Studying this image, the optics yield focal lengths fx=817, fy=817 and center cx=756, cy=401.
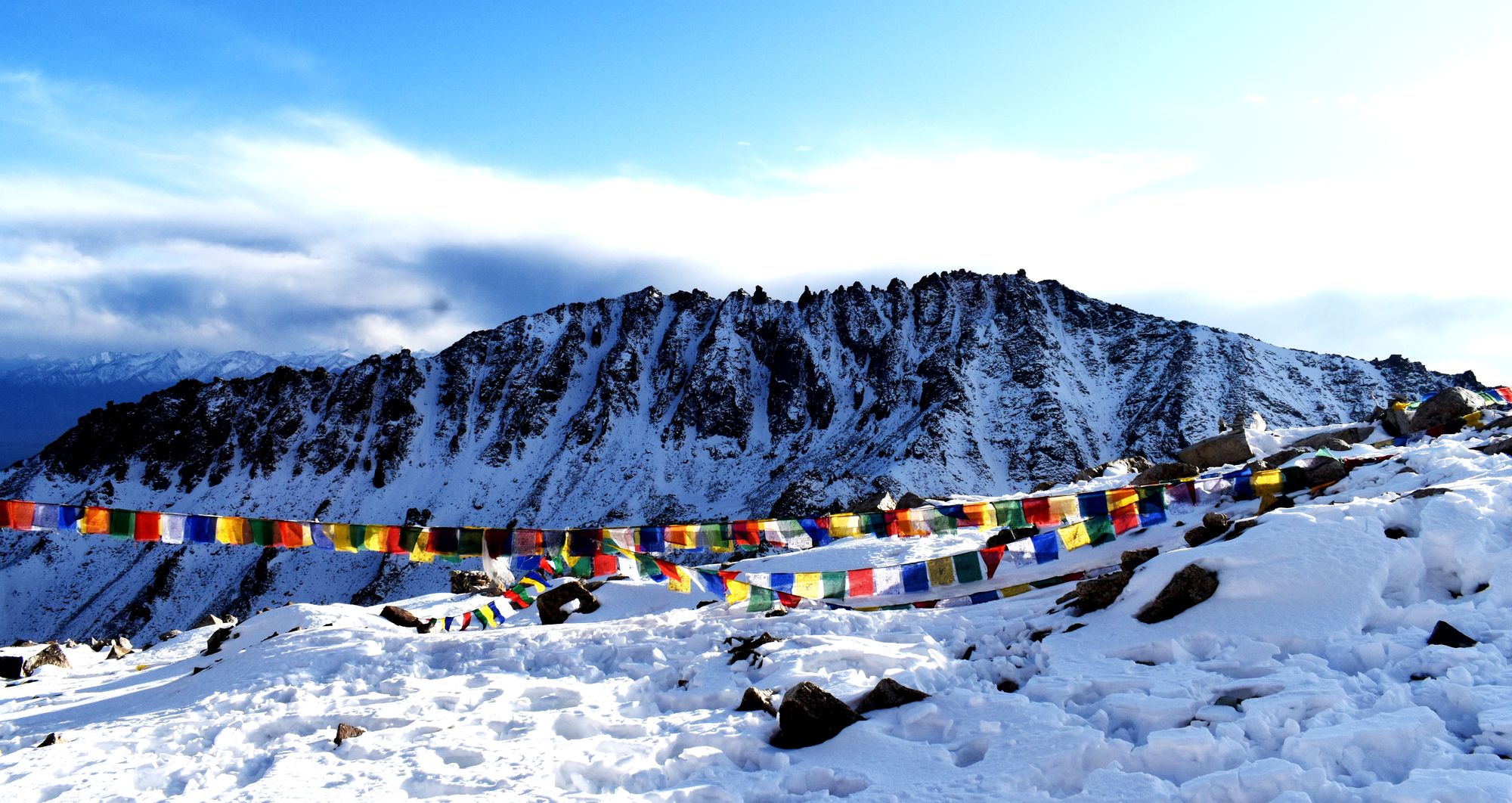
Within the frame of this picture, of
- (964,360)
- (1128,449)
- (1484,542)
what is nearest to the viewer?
(1484,542)

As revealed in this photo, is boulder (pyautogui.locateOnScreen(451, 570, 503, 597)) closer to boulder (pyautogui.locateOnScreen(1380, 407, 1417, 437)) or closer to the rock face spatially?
boulder (pyautogui.locateOnScreen(1380, 407, 1417, 437))

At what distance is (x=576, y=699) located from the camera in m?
9.37

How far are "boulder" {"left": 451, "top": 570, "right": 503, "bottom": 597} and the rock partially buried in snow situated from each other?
19.2 metres

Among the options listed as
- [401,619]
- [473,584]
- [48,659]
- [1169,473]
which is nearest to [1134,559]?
[1169,473]

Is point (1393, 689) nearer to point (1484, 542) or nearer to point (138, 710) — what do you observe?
point (1484, 542)

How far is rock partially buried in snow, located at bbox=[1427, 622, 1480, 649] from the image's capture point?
7.16 m

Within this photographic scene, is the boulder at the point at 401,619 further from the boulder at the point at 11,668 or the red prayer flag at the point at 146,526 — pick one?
the boulder at the point at 11,668

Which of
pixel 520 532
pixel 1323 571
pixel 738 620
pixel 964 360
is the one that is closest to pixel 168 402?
pixel 964 360

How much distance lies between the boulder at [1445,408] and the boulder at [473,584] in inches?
1032

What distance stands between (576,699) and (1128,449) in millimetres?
66042

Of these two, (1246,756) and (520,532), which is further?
(520,532)

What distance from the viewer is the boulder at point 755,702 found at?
329 inches

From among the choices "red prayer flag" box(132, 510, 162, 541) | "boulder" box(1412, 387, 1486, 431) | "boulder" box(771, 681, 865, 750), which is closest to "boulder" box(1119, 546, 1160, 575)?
"boulder" box(771, 681, 865, 750)

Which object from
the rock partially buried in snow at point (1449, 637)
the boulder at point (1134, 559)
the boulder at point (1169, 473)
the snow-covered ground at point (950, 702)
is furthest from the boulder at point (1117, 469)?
the rock partially buried in snow at point (1449, 637)
